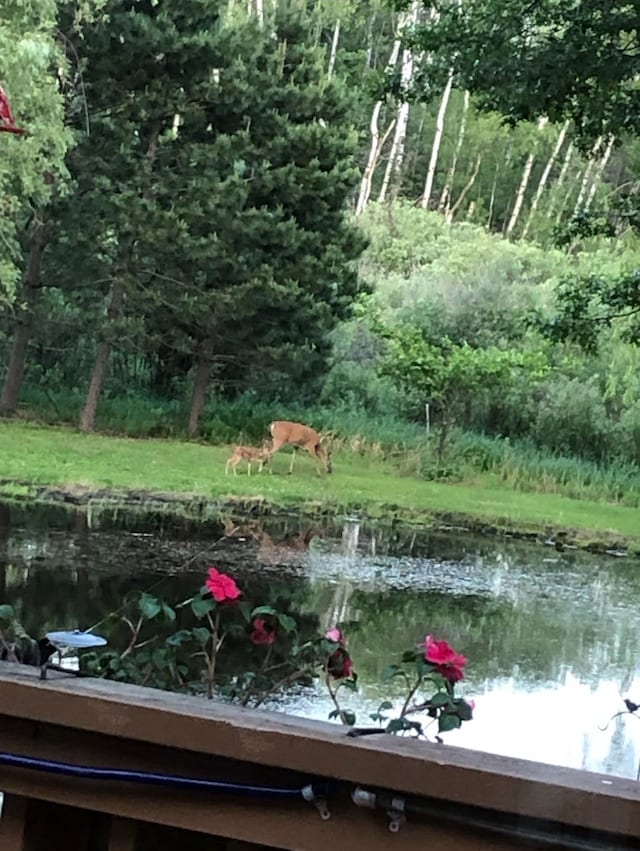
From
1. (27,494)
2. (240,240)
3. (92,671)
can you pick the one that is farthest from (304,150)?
(92,671)

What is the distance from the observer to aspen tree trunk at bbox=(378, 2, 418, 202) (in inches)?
62.2

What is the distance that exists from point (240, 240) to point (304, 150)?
7.6 inches

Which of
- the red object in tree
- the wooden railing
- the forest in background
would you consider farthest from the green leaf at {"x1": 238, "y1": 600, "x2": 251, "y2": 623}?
the forest in background

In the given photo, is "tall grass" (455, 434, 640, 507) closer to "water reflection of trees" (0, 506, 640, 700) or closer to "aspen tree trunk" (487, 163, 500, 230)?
"water reflection of trees" (0, 506, 640, 700)

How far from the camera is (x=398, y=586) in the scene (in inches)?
65.4

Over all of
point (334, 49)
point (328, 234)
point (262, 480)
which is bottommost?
point (262, 480)

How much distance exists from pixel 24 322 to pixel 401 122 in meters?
0.69

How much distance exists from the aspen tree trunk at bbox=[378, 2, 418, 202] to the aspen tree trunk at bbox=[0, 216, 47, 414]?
0.56m

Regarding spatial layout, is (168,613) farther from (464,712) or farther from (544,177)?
(544,177)

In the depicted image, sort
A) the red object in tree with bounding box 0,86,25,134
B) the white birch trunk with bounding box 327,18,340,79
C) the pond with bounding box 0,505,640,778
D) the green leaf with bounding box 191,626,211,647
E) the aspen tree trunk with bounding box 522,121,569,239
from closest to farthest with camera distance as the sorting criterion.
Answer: the green leaf with bounding box 191,626,211,647 → the red object in tree with bounding box 0,86,25,134 → the pond with bounding box 0,505,640,778 → the aspen tree trunk with bounding box 522,121,569,239 → the white birch trunk with bounding box 327,18,340,79

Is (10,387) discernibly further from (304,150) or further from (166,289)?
(304,150)

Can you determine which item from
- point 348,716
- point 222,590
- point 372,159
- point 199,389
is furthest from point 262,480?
point 348,716

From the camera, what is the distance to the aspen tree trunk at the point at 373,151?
5.28 feet

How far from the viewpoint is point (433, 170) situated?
152 cm
